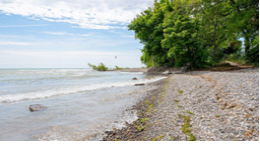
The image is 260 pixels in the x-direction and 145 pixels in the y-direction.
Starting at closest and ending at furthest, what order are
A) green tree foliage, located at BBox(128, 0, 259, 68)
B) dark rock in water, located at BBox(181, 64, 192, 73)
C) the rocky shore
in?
the rocky shore → green tree foliage, located at BBox(128, 0, 259, 68) → dark rock in water, located at BBox(181, 64, 192, 73)

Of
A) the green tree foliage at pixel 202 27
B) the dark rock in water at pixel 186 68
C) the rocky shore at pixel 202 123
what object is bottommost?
the rocky shore at pixel 202 123

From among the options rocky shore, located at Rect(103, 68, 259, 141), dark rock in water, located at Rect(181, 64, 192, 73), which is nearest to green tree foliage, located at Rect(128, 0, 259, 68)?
dark rock in water, located at Rect(181, 64, 192, 73)

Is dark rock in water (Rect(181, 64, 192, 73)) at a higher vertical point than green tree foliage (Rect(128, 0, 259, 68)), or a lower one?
lower

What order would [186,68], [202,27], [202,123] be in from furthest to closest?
[186,68]
[202,27]
[202,123]

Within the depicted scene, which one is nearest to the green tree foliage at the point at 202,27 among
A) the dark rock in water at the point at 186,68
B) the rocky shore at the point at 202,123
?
the dark rock in water at the point at 186,68

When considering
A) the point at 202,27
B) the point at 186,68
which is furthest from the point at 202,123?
the point at 202,27

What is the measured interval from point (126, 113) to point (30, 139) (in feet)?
13.0

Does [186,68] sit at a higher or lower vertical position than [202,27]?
lower

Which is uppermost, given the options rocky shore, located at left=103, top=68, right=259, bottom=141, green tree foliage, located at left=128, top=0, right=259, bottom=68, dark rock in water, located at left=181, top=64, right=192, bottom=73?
green tree foliage, located at left=128, top=0, right=259, bottom=68

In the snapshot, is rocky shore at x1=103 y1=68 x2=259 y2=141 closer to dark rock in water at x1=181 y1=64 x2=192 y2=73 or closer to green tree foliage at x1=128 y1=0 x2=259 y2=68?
green tree foliage at x1=128 y1=0 x2=259 y2=68

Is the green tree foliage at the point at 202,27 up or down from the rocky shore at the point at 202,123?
up

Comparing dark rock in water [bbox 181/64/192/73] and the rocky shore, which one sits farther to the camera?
dark rock in water [bbox 181/64/192/73]

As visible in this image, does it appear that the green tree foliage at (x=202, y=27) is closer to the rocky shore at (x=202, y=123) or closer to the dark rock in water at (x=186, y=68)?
the dark rock in water at (x=186, y=68)

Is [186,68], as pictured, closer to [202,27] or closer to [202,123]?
[202,27]
